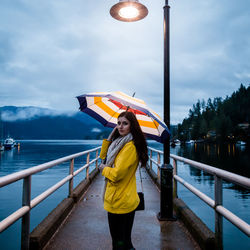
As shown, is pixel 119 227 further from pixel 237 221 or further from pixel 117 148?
pixel 237 221

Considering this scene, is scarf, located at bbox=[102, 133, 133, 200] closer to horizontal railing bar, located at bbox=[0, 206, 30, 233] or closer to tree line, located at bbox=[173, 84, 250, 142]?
horizontal railing bar, located at bbox=[0, 206, 30, 233]

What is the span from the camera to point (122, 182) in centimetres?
235

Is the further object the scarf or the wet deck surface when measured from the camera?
the wet deck surface

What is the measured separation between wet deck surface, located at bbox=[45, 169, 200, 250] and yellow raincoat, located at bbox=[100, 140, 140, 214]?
57.7 inches

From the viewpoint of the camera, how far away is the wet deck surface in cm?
355

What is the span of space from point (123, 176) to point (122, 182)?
5.3 inches

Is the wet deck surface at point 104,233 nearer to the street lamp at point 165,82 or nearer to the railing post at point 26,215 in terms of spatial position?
the street lamp at point 165,82

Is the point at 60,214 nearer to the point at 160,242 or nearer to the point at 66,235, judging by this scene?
the point at 66,235

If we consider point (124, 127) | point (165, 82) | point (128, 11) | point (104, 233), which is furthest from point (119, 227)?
point (128, 11)

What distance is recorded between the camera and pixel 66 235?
386cm

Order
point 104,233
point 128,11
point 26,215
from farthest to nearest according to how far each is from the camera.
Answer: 1. point 128,11
2. point 104,233
3. point 26,215

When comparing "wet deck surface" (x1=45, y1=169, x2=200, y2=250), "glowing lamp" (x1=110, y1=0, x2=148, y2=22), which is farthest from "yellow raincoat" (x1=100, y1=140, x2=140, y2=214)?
"glowing lamp" (x1=110, y1=0, x2=148, y2=22)

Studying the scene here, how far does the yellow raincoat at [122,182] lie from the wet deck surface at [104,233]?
147 centimetres

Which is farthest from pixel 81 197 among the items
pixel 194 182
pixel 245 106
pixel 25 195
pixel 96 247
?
pixel 245 106
